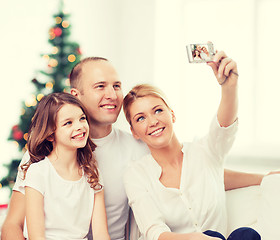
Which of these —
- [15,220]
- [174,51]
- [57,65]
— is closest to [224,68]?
[15,220]

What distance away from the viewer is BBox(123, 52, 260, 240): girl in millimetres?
1694

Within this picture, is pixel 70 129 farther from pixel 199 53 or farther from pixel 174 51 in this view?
pixel 174 51

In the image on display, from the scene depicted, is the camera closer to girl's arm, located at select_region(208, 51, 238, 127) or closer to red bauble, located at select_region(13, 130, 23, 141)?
girl's arm, located at select_region(208, 51, 238, 127)

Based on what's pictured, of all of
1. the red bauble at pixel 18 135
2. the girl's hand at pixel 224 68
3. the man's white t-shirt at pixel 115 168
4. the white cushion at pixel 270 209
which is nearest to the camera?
the girl's hand at pixel 224 68

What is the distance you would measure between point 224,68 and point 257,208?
0.78 m

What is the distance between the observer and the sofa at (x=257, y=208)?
1726 millimetres

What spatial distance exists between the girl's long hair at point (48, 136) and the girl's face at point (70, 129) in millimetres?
22

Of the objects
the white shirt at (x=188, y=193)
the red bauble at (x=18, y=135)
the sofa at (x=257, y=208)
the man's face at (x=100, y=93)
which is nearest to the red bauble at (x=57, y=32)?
the red bauble at (x=18, y=135)

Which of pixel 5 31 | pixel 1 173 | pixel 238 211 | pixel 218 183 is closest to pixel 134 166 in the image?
pixel 218 183

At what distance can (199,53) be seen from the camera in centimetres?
162

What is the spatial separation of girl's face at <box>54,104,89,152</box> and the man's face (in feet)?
0.94

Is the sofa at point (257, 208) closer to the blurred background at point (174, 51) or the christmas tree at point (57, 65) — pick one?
the christmas tree at point (57, 65)

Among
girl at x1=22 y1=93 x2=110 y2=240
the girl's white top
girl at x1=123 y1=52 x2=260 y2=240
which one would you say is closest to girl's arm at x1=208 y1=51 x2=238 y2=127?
girl at x1=123 y1=52 x2=260 y2=240

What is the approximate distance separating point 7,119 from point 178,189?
8.24 feet
